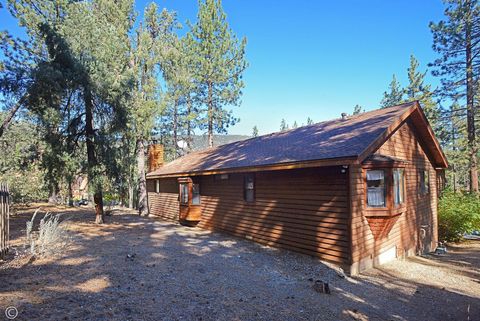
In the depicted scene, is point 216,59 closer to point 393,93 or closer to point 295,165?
point 295,165

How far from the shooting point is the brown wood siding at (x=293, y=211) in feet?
23.1

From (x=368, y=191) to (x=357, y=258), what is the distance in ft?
5.59

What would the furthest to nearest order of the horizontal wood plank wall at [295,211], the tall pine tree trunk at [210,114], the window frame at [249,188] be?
the tall pine tree trunk at [210,114] < the window frame at [249,188] < the horizontal wood plank wall at [295,211]

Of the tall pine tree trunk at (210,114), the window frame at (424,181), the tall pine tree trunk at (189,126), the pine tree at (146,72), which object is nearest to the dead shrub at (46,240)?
the pine tree at (146,72)

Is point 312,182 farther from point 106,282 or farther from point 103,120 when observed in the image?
point 103,120

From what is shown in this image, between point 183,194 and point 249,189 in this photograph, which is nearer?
point 249,189

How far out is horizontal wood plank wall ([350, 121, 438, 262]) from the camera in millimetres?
6914

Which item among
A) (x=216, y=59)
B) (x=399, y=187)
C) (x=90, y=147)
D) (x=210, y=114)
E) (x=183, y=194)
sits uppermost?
(x=216, y=59)

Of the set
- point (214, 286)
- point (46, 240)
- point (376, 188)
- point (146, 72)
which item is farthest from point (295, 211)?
point (146, 72)

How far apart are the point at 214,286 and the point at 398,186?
5.84 meters

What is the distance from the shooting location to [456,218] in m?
12.1

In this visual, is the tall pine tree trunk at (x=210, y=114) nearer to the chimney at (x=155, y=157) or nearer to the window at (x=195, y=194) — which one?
the chimney at (x=155, y=157)

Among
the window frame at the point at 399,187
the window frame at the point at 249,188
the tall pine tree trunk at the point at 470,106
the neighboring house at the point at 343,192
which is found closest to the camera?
the neighboring house at the point at 343,192

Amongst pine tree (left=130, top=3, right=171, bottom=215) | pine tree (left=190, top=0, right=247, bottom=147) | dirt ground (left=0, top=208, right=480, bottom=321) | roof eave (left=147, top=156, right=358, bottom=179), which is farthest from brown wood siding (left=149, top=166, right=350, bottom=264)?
pine tree (left=190, top=0, right=247, bottom=147)
